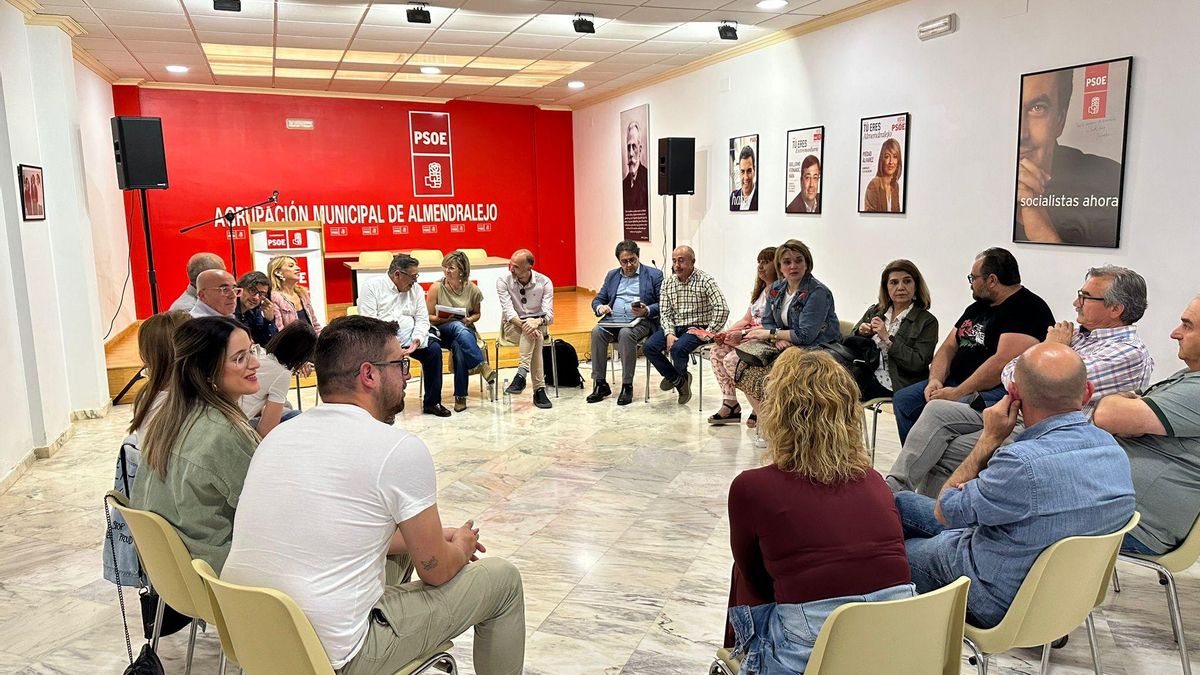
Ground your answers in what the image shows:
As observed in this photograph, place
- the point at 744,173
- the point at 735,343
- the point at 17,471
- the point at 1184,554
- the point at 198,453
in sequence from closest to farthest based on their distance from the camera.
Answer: the point at 198,453
the point at 1184,554
the point at 17,471
the point at 735,343
the point at 744,173

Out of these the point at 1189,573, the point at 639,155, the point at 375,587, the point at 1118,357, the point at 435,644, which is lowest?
the point at 1189,573

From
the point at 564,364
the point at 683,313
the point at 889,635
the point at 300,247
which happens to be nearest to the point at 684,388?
the point at 683,313

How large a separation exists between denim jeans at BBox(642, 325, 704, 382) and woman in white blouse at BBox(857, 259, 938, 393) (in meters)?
1.71

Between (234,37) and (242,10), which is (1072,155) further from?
(234,37)

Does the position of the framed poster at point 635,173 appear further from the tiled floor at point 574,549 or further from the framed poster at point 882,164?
the tiled floor at point 574,549

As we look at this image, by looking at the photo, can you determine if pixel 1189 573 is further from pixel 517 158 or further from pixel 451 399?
pixel 517 158

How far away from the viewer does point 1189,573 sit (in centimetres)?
347

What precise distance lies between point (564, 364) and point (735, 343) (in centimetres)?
189

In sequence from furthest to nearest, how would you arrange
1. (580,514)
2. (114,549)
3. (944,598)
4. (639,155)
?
(639,155)
(580,514)
(114,549)
(944,598)

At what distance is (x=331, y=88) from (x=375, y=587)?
10.2m

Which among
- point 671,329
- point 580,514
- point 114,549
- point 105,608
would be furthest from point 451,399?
point 114,549

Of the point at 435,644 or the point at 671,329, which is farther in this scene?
the point at 671,329

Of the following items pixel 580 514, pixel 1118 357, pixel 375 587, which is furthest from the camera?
pixel 580 514

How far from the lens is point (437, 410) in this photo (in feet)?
21.1
